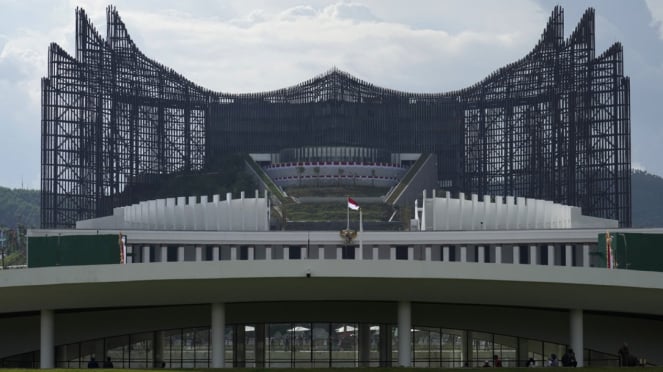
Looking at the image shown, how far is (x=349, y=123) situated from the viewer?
569ft

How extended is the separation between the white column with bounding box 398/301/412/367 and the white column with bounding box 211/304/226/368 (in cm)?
687

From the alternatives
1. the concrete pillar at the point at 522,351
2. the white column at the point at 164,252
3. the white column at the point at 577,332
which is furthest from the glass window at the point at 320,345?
the white column at the point at 164,252

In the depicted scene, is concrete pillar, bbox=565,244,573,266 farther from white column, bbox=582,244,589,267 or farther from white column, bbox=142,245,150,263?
white column, bbox=142,245,150,263

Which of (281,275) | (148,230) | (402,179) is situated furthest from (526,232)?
(281,275)

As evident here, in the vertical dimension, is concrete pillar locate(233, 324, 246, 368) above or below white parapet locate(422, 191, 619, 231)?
below

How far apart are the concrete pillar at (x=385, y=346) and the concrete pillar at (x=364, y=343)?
549 mm

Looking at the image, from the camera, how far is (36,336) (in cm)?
5416

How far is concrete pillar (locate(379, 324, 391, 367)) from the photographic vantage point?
56.5m

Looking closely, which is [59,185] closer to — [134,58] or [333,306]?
[134,58]

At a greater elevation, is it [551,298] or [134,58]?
[134,58]

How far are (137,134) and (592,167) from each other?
2164 inches

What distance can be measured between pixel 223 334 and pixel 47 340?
696 centimetres

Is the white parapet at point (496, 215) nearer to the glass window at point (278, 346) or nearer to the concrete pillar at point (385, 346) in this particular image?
the glass window at point (278, 346)

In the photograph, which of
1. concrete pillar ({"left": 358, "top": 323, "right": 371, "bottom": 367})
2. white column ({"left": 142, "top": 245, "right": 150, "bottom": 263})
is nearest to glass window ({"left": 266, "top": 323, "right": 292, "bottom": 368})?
concrete pillar ({"left": 358, "top": 323, "right": 371, "bottom": 367})
